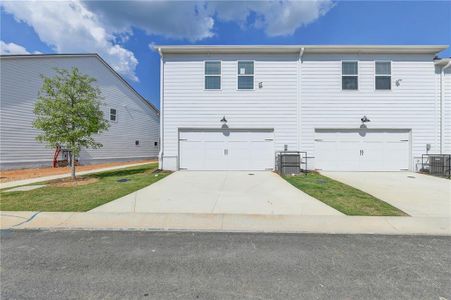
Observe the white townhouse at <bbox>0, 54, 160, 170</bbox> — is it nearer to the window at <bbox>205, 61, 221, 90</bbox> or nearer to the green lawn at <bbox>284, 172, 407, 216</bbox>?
the window at <bbox>205, 61, 221, 90</bbox>

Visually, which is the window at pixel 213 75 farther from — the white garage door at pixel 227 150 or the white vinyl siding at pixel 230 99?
the white garage door at pixel 227 150

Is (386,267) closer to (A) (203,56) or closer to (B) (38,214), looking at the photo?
(B) (38,214)

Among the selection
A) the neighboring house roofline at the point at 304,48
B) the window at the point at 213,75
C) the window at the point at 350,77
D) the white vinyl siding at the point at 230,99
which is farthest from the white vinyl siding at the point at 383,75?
the window at the point at 213,75

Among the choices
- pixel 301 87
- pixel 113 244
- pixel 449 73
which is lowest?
pixel 113 244

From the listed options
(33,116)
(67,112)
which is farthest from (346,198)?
(33,116)

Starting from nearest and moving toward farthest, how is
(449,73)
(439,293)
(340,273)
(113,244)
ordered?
(439,293) < (340,273) < (113,244) < (449,73)

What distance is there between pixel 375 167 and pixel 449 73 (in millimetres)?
6501

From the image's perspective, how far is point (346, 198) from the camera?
6.45m

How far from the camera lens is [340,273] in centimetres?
285

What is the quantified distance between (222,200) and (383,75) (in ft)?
38.6

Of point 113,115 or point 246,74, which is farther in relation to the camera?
point 113,115

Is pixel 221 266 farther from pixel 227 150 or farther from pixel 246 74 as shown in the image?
pixel 246 74

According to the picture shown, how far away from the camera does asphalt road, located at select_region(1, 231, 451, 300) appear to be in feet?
8.18

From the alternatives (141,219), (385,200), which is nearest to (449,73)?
(385,200)
